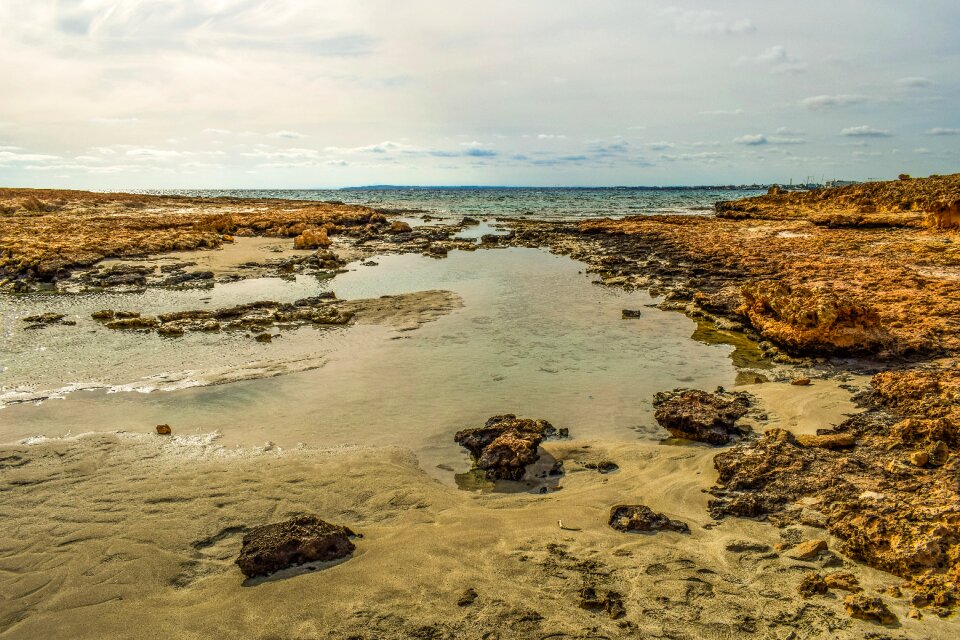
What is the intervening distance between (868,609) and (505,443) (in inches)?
144

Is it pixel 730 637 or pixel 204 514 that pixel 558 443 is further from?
pixel 204 514

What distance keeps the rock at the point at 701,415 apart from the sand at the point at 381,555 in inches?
12.4

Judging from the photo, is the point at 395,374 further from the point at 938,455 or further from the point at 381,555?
the point at 938,455

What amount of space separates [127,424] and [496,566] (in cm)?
600

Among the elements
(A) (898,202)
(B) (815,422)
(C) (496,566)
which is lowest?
(C) (496,566)

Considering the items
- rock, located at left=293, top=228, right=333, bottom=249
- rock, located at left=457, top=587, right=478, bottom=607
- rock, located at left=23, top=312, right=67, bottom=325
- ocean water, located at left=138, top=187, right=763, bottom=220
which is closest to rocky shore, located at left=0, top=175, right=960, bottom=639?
rock, located at left=457, top=587, right=478, bottom=607

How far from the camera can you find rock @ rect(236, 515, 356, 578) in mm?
4340

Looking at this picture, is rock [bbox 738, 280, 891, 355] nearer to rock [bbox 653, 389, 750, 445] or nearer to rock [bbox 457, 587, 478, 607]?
rock [bbox 653, 389, 750, 445]

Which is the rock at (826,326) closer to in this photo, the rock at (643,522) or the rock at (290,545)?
the rock at (643,522)

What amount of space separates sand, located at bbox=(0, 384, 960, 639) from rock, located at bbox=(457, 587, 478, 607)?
4cm

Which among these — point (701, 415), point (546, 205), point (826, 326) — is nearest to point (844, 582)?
point (701, 415)

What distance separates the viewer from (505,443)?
631 cm

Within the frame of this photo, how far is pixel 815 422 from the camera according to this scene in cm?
688

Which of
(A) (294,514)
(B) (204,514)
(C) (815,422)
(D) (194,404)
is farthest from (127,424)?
(C) (815,422)
